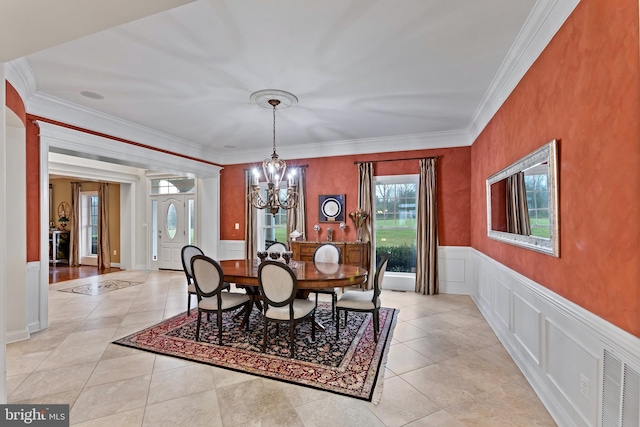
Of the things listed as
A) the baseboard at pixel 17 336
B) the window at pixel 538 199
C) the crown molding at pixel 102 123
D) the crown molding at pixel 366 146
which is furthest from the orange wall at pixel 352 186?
the baseboard at pixel 17 336

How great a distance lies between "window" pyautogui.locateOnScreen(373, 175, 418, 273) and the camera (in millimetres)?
5773

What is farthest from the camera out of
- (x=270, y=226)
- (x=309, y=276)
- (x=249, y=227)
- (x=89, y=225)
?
(x=89, y=225)

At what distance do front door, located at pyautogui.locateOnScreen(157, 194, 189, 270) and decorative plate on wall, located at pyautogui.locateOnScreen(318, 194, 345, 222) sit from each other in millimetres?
3676

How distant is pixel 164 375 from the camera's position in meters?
2.63

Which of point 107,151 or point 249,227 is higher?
point 107,151

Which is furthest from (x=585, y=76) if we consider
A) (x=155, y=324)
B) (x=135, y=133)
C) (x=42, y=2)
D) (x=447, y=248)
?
(x=135, y=133)

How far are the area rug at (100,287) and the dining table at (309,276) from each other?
10.4 ft

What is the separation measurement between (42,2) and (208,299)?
9.29ft

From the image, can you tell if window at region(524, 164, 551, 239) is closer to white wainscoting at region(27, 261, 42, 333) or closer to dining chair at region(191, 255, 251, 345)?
dining chair at region(191, 255, 251, 345)

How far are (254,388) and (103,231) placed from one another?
800cm

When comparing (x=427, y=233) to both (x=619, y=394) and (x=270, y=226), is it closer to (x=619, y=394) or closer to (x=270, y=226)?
(x=270, y=226)

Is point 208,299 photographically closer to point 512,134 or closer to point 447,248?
point 512,134

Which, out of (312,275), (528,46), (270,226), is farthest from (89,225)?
(528,46)

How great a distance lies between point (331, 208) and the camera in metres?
6.08
